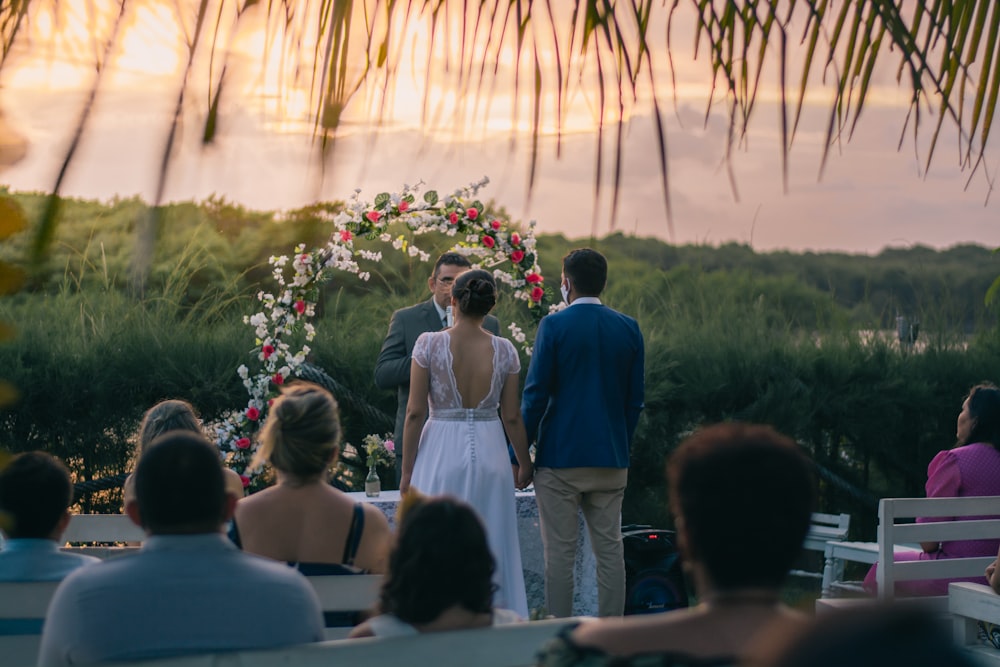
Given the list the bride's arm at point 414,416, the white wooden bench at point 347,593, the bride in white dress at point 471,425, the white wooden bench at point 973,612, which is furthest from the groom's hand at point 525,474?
the white wooden bench at point 347,593

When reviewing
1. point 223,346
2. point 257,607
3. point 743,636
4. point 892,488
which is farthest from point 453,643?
point 892,488

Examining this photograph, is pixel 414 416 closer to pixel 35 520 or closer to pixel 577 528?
pixel 577 528

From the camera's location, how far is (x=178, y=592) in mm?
2154

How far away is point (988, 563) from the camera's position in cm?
468

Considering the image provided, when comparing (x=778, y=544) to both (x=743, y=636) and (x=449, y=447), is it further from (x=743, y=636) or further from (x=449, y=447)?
(x=449, y=447)

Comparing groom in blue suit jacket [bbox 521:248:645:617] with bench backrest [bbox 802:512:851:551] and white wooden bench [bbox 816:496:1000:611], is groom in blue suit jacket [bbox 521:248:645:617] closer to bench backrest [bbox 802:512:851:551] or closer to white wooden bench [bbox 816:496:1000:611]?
white wooden bench [bbox 816:496:1000:611]

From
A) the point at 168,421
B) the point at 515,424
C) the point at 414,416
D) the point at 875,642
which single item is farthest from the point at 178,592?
the point at 515,424

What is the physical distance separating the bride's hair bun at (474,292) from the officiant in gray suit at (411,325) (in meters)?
0.87

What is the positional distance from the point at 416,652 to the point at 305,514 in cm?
126

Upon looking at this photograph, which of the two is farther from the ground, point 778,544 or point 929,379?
point 929,379

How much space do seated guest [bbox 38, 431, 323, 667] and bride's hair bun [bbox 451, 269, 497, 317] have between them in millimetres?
2769

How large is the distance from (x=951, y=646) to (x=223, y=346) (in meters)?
6.82

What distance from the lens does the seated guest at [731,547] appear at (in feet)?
5.12

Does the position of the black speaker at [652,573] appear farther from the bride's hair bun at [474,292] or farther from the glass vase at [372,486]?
the bride's hair bun at [474,292]
